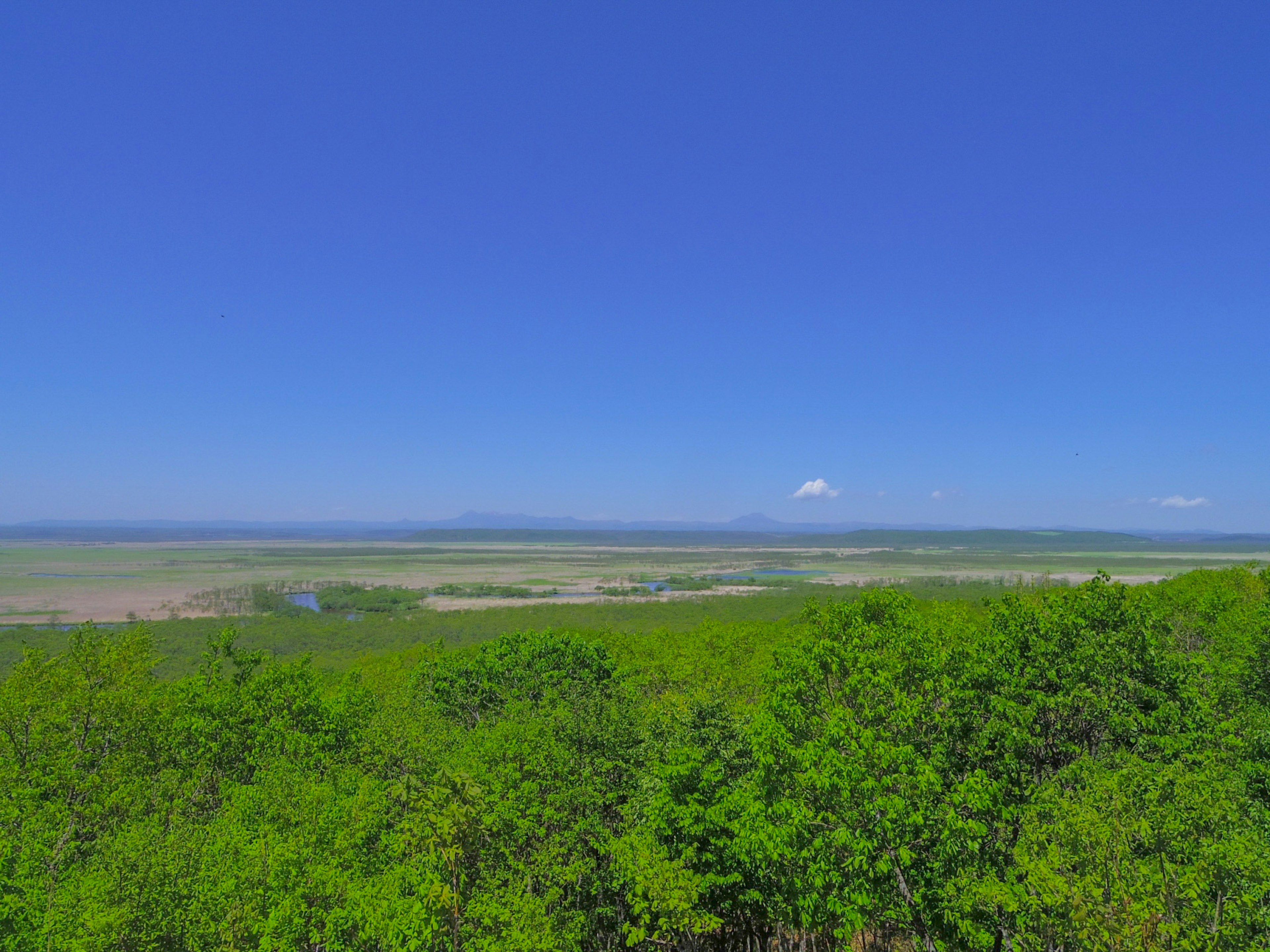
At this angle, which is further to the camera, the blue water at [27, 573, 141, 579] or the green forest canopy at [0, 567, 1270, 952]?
the blue water at [27, 573, 141, 579]

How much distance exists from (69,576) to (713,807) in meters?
229

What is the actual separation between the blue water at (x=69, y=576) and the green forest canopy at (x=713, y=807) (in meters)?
196

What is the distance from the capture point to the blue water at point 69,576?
17275 cm

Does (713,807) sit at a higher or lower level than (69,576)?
higher

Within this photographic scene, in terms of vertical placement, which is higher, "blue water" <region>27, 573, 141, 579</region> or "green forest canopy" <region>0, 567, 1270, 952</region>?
"green forest canopy" <region>0, 567, 1270, 952</region>

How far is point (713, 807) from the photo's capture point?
55.1ft

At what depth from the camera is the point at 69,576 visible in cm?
17662

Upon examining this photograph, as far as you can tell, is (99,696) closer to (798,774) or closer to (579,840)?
(579,840)

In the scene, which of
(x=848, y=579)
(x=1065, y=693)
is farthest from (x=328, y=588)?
(x=1065, y=693)

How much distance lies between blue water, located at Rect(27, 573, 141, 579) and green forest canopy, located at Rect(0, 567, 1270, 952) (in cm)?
19629

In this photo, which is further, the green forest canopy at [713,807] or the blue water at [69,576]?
the blue water at [69,576]

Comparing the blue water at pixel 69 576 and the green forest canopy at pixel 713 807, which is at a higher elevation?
the green forest canopy at pixel 713 807

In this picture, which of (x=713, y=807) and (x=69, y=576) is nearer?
(x=713, y=807)

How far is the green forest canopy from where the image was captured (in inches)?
487
